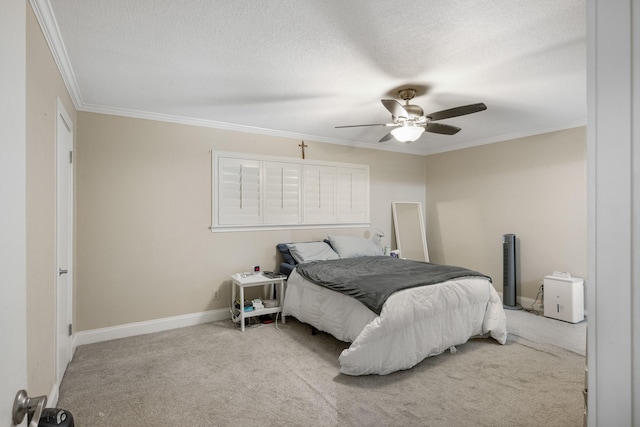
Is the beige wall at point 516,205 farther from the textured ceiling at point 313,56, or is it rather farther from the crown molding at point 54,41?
the crown molding at point 54,41

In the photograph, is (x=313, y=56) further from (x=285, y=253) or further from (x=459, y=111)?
(x=285, y=253)

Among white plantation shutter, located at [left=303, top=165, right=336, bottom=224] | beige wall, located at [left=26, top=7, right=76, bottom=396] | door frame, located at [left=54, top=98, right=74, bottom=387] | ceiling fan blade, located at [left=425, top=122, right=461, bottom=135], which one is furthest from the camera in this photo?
white plantation shutter, located at [left=303, top=165, right=336, bottom=224]

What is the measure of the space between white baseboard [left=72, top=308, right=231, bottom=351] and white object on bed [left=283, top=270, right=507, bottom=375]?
3.82ft

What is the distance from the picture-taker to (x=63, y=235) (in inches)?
106

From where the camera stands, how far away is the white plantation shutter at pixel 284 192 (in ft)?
13.5

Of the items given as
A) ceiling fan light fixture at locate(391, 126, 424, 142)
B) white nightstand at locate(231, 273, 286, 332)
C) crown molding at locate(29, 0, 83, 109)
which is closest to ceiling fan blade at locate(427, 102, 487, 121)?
ceiling fan light fixture at locate(391, 126, 424, 142)

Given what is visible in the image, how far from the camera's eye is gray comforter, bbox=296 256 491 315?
2765mm

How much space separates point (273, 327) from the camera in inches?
150

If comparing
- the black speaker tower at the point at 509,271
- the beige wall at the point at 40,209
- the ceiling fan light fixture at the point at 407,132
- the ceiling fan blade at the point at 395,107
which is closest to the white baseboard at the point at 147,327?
the beige wall at the point at 40,209

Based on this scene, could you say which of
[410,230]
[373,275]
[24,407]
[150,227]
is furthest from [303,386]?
[410,230]

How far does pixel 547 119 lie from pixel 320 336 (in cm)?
379

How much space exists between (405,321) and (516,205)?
319cm

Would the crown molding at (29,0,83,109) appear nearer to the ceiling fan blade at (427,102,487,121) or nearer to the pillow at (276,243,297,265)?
the pillow at (276,243,297,265)

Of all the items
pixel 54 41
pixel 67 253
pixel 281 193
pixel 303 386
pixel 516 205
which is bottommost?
pixel 303 386
